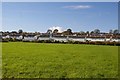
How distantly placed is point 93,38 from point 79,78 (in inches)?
2429

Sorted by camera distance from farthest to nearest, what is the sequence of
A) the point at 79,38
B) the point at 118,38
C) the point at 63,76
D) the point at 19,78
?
1. the point at 79,38
2. the point at 118,38
3. the point at 63,76
4. the point at 19,78

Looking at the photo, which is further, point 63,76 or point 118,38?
point 118,38

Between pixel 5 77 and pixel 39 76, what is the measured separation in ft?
3.46

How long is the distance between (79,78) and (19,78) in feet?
5.74

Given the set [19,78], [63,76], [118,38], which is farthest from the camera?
[118,38]

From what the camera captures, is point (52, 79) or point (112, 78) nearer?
point (52, 79)

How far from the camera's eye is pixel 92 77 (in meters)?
8.70

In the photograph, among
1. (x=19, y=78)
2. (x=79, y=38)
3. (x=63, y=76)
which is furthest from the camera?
(x=79, y=38)

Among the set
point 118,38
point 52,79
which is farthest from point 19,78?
point 118,38

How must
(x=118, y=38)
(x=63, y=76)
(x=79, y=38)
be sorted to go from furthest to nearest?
(x=79, y=38) < (x=118, y=38) < (x=63, y=76)

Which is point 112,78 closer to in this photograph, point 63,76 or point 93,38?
point 63,76

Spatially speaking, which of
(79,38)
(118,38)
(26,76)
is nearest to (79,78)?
(26,76)

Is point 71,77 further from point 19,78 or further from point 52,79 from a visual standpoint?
point 19,78

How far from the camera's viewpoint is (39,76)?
8594 mm
